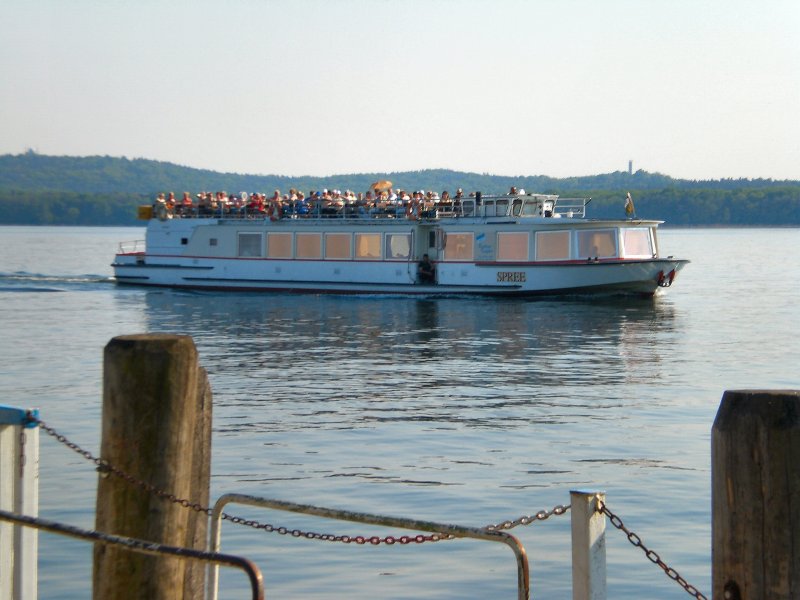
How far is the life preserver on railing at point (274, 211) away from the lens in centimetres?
4441

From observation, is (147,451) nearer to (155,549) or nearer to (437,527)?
(155,549)

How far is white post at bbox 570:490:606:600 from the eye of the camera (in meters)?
5.31

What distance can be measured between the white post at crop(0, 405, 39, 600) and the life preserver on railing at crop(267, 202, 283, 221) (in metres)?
38.0

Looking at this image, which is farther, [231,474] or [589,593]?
[231,474]

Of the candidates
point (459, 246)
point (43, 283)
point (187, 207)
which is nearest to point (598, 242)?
point (459, 246)

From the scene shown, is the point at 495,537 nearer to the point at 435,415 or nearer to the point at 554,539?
the point at 554,539

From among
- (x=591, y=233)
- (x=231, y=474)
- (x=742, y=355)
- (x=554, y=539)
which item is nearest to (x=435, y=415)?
(x=231, y=474)

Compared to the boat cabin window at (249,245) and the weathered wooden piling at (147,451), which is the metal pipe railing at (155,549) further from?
the boat cabin window at (249,245)

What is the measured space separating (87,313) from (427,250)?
37.0ft

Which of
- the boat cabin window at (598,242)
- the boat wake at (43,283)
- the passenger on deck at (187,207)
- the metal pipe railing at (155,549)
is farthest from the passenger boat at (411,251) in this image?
the metal pipe railing at (155,549)

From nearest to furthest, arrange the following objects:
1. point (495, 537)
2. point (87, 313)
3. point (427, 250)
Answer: point (495, 537), point (87, 313), point (427, 250)

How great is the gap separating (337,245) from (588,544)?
123ft

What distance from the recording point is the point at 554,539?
11094 mm

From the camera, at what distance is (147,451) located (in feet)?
18.7
